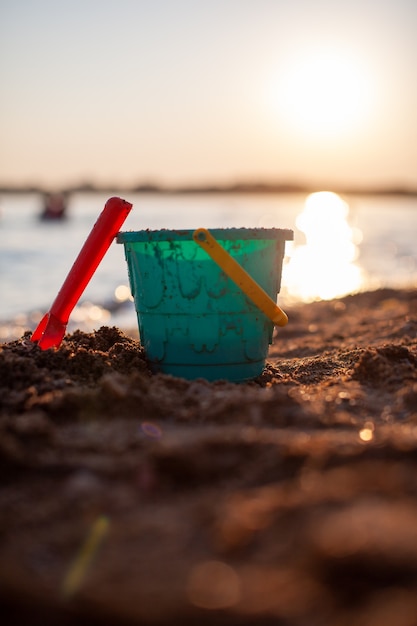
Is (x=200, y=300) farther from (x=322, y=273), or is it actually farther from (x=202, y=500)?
(x=322, y=273)

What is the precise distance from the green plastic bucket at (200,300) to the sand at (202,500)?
25cm

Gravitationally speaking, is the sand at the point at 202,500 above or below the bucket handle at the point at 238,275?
below

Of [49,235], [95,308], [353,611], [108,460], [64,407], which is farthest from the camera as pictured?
[49,235]

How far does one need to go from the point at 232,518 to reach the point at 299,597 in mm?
257

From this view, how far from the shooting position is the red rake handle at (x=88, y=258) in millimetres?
2834

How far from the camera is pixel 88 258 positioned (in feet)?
9.38

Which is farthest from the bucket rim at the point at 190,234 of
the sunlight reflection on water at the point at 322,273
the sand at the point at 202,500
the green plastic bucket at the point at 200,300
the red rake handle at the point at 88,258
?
the sunlight reflection on water at the point at 322,273

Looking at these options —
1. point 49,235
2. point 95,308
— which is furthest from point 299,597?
point 49,235

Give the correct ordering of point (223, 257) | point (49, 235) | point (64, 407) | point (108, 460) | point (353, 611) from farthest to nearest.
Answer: point (49, 235)
point (223, 257)
point (64, 407)
point (108, 460)
point (353, 611)

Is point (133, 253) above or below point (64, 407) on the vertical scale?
above

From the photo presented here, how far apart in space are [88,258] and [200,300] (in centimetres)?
55

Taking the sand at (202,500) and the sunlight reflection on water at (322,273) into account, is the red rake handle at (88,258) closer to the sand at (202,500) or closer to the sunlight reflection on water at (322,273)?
the sand at (202,500)

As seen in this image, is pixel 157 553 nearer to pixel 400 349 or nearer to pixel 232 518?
pixel 232 518

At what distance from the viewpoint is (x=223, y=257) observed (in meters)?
2.51
